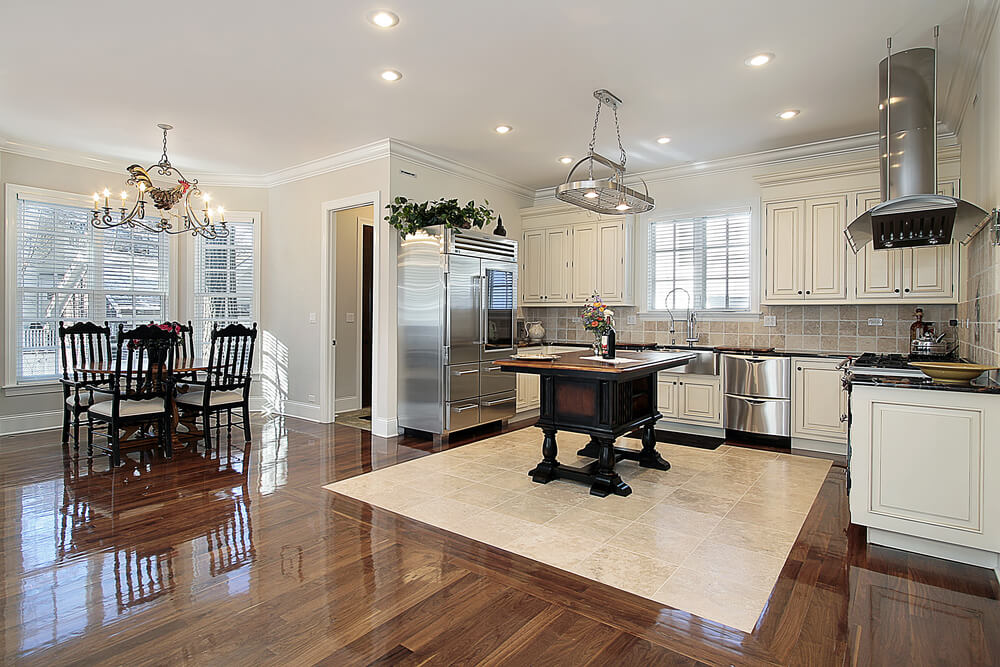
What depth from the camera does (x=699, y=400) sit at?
18.1 feet

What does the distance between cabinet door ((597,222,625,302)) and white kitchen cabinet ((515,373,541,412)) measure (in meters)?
1.29

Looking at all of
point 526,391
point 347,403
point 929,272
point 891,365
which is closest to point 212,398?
point 347,403

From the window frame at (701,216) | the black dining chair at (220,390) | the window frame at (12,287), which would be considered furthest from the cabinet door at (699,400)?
the window frame at (12,287)

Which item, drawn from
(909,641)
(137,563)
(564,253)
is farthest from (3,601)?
(564,253)

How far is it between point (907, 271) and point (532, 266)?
3875mm

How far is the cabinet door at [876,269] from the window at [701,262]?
Answer: 108cm

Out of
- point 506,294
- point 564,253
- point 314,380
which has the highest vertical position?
point 564,253

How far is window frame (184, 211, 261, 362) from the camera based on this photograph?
647cm

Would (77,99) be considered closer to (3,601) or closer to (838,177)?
(3,601)

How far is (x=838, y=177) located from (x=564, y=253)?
2911 millimetres

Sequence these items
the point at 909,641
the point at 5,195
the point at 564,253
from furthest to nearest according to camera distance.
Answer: the point at 564,253 < the point at 5,195 < the point at 909,641

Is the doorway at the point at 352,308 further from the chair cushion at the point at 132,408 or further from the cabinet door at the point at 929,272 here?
the cabinet door at the point at 929,272

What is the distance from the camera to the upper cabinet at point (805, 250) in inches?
195

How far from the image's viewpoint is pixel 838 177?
4910 mm
